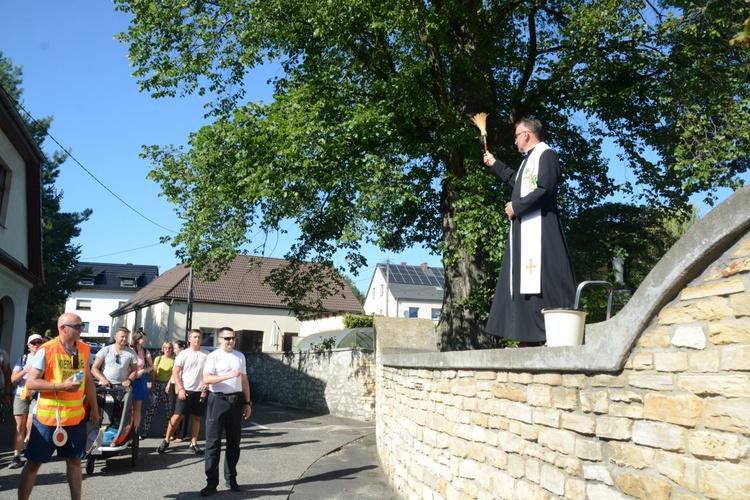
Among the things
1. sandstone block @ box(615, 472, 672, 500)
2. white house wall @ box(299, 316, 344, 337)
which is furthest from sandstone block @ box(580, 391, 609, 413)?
white house wall @ box(299, 316, 344, 337)

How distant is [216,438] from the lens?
8.66 meters

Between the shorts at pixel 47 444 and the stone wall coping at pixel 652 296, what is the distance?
173 inches

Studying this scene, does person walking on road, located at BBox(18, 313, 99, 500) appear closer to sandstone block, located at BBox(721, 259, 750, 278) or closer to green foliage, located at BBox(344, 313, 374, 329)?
sandstone block, located at BBox(721, 259, 750, 278)

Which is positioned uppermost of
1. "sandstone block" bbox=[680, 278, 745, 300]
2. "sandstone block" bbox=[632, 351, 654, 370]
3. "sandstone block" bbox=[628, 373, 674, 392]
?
"sandstone block" bbox=[680, 278, 745, 300]

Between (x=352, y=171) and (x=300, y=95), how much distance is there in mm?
1728

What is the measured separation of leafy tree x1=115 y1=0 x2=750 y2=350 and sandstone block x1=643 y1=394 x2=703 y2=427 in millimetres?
8384

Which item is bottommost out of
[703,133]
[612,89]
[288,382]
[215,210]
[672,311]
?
[288,382]

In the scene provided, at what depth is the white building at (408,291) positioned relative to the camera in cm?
6738

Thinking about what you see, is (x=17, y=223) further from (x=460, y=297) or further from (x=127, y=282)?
(x=127, y=282)

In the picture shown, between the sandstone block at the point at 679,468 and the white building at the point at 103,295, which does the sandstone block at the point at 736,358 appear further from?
the white building at the point at 103,295

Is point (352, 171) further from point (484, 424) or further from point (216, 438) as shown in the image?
point (484, 424)

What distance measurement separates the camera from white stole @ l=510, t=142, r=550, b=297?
5832mm

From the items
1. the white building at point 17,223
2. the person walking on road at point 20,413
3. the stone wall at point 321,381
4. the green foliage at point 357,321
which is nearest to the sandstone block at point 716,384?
the person walking on road at point 20,413

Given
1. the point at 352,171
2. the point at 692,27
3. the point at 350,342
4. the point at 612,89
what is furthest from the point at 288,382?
the point at 692,27
